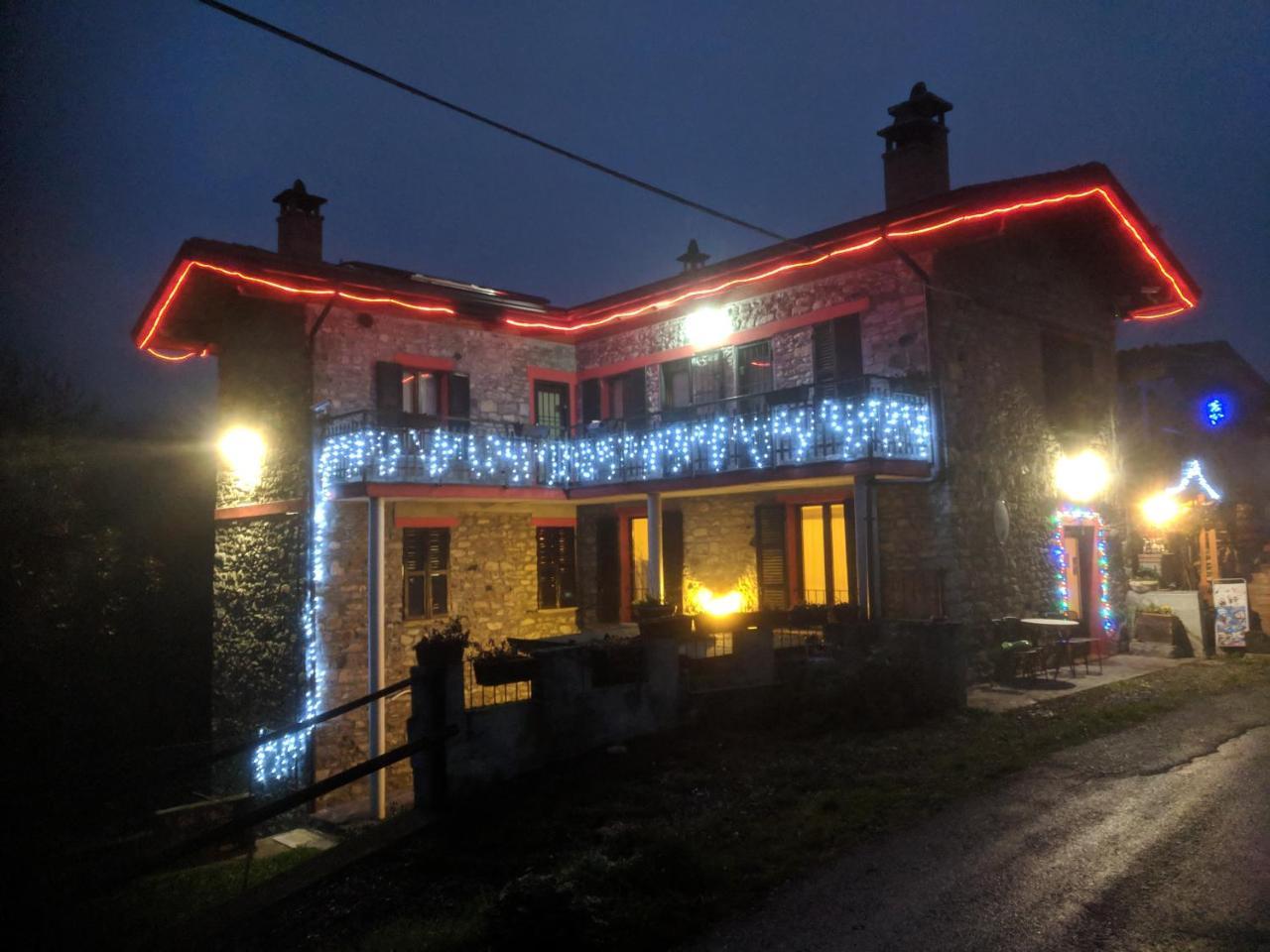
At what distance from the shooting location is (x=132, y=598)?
63.0 ft

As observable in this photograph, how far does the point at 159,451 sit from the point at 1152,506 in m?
24.0

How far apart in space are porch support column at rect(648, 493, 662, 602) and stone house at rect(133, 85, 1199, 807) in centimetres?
5

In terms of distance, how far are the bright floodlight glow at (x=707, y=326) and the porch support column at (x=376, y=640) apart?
21.3 ft

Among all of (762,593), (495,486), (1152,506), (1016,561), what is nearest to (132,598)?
(495,486)

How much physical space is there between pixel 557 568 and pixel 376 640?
4817mm

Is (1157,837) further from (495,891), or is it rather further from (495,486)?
(495,486)

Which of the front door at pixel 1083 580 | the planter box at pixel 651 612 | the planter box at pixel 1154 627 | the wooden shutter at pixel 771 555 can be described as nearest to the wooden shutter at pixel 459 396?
the wooden shutter at pixel 771 555

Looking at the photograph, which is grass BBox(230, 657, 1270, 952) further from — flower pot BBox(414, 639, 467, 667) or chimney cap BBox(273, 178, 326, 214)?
chimney cap BBox(273, 178, 326, 214)

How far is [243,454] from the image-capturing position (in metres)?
15.9

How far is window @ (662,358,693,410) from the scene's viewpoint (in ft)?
54.4

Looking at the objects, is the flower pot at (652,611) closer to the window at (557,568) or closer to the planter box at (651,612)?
the planter box at (651,612)

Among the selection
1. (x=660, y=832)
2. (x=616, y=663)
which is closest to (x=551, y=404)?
(x=616, y=663)

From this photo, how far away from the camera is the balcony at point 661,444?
40.7 ft

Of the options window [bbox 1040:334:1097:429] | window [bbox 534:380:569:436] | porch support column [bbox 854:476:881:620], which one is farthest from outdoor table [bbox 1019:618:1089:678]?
window [bbox 534:380:569:436]
